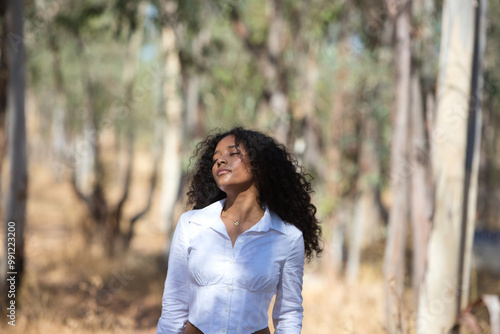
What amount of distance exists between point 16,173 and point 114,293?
308 cm

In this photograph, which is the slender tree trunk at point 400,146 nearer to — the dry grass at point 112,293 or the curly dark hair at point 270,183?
the dry grass at point 112,293

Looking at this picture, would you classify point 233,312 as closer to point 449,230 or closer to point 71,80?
point 449,230

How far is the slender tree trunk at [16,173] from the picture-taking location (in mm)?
5609

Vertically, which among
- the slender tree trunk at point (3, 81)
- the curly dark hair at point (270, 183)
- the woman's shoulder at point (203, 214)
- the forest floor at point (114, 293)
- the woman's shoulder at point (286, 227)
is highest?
the slender tree trunk at point (3, 81)

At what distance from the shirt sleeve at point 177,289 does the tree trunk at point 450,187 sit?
183cm

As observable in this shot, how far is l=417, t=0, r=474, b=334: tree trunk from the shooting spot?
131 inches

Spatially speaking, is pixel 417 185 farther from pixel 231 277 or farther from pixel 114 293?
pixel 114 293

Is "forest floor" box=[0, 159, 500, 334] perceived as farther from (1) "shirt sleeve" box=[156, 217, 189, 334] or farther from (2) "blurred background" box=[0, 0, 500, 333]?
(1) "shirt sleeve" box=[156, 217, 189, 334]

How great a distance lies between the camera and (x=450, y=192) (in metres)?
3.32

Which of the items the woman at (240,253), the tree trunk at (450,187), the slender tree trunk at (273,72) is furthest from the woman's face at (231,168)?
the slender tree trunk at (273,72)

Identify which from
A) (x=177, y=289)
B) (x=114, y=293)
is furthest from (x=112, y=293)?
(x=177, y=289)

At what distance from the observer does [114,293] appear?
8180 millimetres

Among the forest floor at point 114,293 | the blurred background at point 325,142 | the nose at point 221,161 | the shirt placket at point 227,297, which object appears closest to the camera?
the shirt placket at point 227,297

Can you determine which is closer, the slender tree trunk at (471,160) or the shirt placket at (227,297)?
the shirt placket at (227,297)
